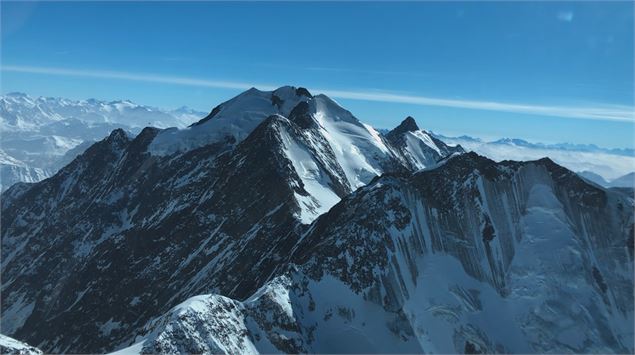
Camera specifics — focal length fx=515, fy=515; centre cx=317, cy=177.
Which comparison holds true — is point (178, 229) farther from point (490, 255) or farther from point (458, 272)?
point (490, 255)

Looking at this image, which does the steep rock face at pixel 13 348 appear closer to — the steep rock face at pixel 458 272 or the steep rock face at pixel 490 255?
the steep rock face at pixel 458 272

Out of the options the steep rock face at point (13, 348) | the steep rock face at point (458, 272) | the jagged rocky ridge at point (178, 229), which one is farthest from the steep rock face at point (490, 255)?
the steep rock face at point (13, 348)

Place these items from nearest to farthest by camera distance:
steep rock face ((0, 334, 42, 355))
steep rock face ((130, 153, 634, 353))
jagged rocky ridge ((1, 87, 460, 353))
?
steep rock face ((0, 334, 42, 355)), steep rock face ((130, 153, 634, 353)), jagged rocky ridge ((1, 87, 460, 353))

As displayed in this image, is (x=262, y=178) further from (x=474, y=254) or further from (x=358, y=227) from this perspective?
(x=474, y=254)

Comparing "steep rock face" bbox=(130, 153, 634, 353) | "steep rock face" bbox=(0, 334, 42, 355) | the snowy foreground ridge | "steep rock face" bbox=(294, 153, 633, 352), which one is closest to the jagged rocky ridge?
the snowy foreground ridge

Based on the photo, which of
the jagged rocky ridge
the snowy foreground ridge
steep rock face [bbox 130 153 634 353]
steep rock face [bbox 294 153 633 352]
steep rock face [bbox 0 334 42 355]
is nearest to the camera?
steep rock face [bbox 0 334 42 355]

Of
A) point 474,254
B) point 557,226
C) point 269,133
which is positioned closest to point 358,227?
point 474,254

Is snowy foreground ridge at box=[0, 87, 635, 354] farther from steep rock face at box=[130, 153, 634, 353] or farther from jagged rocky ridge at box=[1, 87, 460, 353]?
jagged rocky ridge at box=[1, 87, 460, 353]

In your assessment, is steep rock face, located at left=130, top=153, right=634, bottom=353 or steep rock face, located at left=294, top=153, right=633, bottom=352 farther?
steep rock face, located at left=294, top=153, right=633, bottom=352
